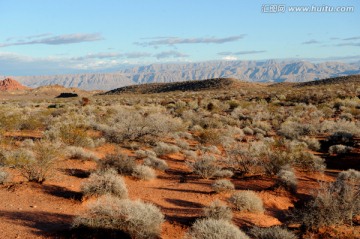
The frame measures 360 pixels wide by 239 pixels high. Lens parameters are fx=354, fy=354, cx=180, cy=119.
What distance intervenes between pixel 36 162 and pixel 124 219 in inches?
221

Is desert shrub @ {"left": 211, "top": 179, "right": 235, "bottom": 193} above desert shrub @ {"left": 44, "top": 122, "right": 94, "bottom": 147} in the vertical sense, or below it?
below

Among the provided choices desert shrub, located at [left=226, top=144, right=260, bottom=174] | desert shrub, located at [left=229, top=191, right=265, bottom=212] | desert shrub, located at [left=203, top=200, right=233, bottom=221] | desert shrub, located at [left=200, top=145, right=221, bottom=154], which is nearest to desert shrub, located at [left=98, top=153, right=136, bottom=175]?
desert shrub, located at [left=226, top=144, right=260, bottom=174]

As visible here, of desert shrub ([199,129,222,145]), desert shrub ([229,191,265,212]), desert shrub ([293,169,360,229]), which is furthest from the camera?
desert shrub ([199,129,222,145])

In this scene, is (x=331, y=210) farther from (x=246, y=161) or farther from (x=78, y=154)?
(x=78, y=154)

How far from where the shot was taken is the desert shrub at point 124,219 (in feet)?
26.5

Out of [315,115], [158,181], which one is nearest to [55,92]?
[315,115]

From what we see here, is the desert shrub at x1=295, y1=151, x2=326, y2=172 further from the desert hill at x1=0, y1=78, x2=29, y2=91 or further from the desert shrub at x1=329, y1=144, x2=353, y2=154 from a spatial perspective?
the desert hill at x1=0, y1=78, x2=29, y2=91

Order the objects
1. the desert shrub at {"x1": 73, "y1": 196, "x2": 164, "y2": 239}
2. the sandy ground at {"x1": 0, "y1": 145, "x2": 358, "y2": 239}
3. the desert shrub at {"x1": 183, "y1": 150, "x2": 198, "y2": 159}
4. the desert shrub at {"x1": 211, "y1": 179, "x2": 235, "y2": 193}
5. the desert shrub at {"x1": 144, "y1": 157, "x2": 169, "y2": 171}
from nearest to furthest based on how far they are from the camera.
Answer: the desert shrub at {"x1": 73, "y1": 196, "x2": 164, "y2": 239}, the sandy ground at {"x1": 0, "y1": 145, "x2": 358, "y2": 239}, the desert shrub at {"x1": 211, "y1": 179, "x2": 235, "y2": 193}, the desert shrub at {"x1": 144, "y1": 157, "x2": 169, "y2": 171}, the desert shrub at {"x1": 183, "y1": 150, "x2": 198, "y2": 159}

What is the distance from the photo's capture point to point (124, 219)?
27.0ft

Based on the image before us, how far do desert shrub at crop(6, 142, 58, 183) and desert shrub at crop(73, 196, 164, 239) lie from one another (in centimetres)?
479

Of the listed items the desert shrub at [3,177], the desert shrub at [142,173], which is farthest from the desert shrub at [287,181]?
the desert shrub at [3,177]

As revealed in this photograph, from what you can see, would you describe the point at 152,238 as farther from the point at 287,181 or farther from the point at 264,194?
the point at 287,181

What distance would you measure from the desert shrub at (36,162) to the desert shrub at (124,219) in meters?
4.79

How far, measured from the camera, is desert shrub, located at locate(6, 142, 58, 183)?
12.2 metres
